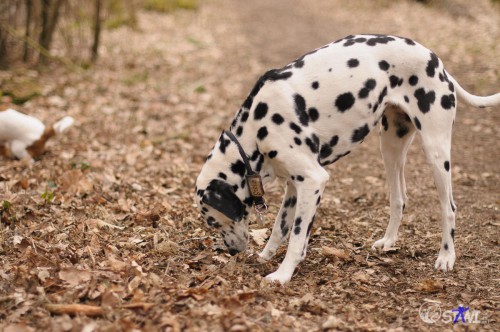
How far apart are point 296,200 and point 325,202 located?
73.8 inches

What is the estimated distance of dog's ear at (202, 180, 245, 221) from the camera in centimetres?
461

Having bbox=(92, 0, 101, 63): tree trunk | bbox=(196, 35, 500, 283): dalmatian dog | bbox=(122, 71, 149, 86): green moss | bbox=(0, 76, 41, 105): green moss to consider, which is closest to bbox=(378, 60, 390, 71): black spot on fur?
bbox=(196, 35, 500, 283): dalmatian dog

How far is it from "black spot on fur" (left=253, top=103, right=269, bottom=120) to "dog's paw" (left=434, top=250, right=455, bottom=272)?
6.47ft

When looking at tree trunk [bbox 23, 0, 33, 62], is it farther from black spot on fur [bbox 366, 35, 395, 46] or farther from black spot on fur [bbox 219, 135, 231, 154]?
black spot on fur [bbox 366, 35, 395, 46]

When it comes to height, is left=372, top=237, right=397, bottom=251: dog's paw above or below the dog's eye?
below

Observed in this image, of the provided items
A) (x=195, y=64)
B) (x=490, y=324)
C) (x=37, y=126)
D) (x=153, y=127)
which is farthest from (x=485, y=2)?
(x=490, y=324)

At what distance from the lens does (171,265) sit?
4762mm

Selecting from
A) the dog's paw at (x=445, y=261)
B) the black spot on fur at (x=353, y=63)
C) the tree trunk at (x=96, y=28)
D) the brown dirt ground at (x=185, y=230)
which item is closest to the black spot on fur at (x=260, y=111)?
the black spot on fur at (x=353, y=63)

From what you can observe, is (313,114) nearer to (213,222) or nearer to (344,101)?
(344,101)

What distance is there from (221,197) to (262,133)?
597 millimetres

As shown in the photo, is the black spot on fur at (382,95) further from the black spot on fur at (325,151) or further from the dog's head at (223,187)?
the dog's head at (223,187)

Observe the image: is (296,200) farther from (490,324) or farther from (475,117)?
(475,117)

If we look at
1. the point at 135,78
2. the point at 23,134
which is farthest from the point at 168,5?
the point at 23,134

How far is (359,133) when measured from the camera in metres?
4.79
